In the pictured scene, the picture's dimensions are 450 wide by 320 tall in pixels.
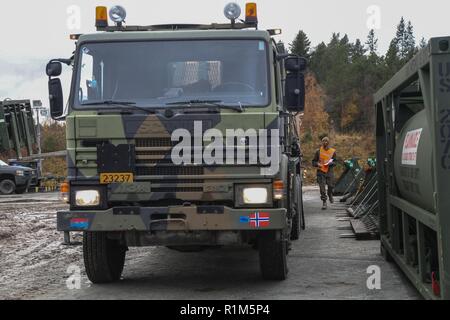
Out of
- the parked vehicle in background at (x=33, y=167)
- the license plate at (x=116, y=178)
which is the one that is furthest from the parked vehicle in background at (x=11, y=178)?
the license plate at (x=116, y=178)

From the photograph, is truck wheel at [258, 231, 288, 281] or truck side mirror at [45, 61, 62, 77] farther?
truck side mirror at [45, 61, 62, 77]

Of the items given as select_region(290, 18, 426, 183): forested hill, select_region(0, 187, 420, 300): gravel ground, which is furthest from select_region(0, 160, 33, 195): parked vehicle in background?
select_region(290, 18, 426, 183): forested hill

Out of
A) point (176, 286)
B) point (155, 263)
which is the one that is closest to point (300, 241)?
point (155, 263)

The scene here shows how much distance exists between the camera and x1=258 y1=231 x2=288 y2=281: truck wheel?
676 cm

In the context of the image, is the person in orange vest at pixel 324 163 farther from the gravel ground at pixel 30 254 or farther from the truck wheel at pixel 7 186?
the truck wheel at pixel 7 186

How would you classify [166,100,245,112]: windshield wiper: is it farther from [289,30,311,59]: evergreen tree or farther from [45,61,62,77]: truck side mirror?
[289,30,311,59]: evergreen tree

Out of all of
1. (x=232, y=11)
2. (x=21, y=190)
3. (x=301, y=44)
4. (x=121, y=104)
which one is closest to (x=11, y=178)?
A: (x=21, y=190)

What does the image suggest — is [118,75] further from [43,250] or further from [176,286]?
[43,250]

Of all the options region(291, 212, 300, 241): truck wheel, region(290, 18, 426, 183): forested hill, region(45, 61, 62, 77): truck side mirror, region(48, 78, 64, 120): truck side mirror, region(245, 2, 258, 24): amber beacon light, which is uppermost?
region(290, 18, 426, 183): forested hill

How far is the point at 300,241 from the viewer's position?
34.3ft

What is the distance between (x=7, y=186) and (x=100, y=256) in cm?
2065

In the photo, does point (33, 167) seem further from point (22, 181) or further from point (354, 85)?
point (354, 85)

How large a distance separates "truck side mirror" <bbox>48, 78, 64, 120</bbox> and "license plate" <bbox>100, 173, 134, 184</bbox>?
1.05 m

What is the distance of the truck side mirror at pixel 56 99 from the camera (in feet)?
23.3
